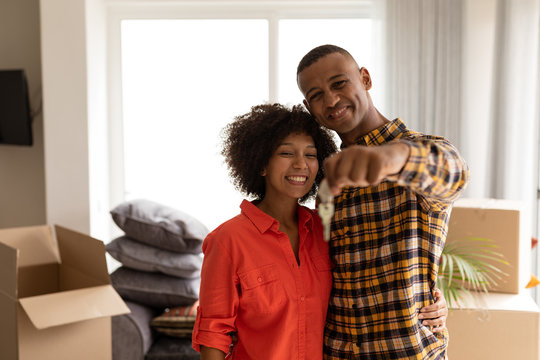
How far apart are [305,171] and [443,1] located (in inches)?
83.7

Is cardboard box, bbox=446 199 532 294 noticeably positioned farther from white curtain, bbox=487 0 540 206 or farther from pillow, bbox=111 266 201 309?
pillow, bbox=111 266 201 309

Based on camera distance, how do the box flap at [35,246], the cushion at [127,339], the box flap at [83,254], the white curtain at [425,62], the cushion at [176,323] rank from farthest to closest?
the white curtain at [425,62] → the cushion at [176,323] → the cushion at [127,339] → the box flap at [35,246] → the box flap at [83,254]

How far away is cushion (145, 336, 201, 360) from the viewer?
8.07 feet

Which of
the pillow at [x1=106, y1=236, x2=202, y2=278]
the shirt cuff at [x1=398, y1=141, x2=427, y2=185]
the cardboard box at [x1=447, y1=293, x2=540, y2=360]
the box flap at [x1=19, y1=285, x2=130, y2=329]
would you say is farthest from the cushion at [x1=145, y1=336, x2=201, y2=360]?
the shirt cuff at [x1=398, y1=141, x2=427, y2=185]

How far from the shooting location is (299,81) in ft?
4.56

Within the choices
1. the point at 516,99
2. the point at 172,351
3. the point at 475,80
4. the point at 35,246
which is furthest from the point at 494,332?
the point at 35,246

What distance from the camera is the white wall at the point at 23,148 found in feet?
11.4

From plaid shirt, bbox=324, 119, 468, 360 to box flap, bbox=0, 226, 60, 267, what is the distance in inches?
53.8

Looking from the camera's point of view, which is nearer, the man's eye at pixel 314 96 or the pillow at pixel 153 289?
the man's eye at pixel 314 96

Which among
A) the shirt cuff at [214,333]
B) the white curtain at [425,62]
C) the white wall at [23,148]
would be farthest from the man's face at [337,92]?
the white wall at [23,148]

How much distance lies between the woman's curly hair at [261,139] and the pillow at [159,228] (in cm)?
118

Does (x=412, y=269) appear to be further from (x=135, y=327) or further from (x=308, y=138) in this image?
(x=135, y=327)

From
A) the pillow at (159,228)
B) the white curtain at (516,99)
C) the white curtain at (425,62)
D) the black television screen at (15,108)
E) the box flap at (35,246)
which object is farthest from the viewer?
the black television screen at (15,108)

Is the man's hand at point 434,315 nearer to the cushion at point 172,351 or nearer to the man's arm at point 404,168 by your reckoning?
the man's arm at point 404,168
